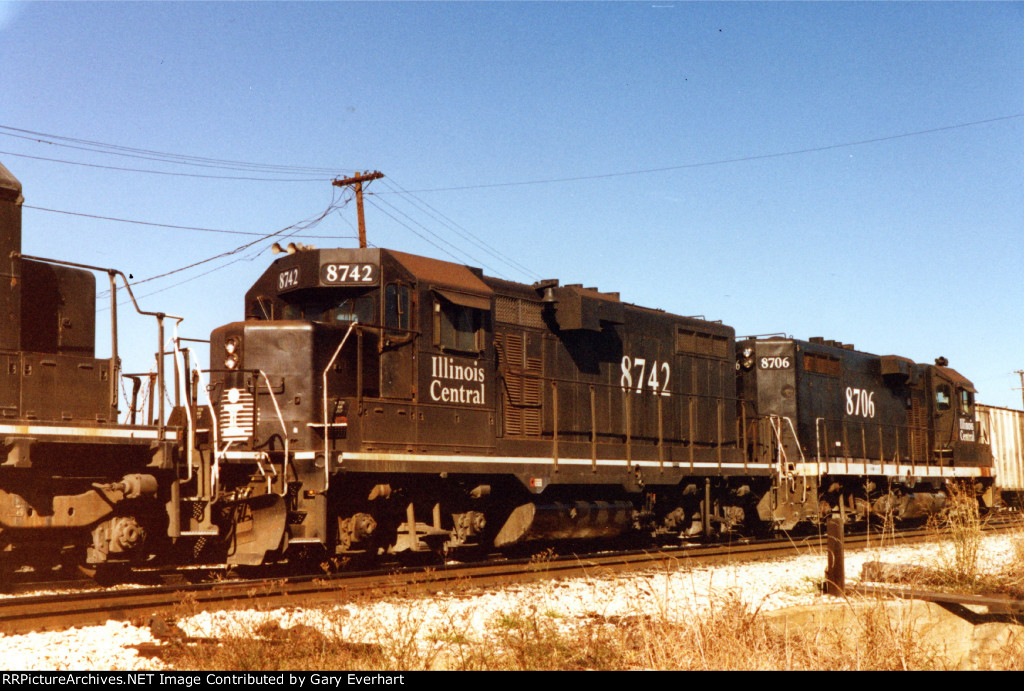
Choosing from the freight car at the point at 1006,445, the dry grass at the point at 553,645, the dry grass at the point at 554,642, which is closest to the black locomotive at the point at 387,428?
the dry grass at the point at 554,642

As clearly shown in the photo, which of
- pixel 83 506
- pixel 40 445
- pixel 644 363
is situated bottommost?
pixel 83 506

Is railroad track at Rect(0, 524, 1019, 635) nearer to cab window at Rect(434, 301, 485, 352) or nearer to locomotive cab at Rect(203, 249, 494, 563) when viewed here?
locomotive cab at Rect(203, 249, 494, 563)

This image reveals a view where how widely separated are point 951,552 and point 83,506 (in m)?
10.6

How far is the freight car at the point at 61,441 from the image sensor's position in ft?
30.0

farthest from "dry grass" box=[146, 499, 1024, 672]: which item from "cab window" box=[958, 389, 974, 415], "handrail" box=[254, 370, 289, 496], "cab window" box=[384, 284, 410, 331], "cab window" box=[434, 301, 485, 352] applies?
"cab window" box=[958, 389, 974, 415]

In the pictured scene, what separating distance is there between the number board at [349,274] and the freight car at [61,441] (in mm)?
2573

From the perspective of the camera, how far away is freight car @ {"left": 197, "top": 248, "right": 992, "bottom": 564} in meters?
11.0

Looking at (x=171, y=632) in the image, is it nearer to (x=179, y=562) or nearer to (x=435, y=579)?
(x=435, y=579)

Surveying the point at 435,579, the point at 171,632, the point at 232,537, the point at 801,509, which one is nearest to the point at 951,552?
the point at 801,509

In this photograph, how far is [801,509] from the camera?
17406 mm

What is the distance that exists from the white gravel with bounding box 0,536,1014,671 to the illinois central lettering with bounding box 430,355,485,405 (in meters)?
2.78

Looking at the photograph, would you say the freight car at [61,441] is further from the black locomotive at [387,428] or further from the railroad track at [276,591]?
the railroad track at [276,591]

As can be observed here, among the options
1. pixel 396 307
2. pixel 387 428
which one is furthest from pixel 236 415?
pixel 396 307

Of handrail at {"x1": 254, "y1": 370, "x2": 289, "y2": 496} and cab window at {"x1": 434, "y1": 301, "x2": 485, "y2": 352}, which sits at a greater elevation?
cab window at {"x1": 434, "y1": 301, "x2": 485, "y2": 352}
